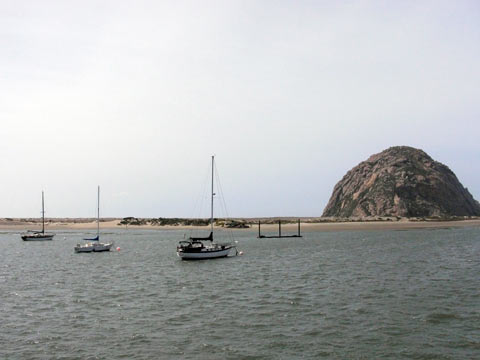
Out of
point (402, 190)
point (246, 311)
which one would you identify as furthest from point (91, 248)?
point (402, 190)

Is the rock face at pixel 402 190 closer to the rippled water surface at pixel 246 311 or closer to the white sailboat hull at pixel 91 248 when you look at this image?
the white sailboat hull at pixel 91 248

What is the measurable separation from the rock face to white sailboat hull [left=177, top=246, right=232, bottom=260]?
113 m

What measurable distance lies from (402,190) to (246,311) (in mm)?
149286

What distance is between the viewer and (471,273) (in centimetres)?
3866

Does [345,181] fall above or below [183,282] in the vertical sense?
above

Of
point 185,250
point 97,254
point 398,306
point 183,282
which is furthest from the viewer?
point 97,254

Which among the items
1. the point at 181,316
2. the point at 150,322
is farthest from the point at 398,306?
the point at 150,322

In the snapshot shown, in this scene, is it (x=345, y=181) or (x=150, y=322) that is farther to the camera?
(x=345, y=181)

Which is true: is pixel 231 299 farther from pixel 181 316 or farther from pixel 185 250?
pixel 185 250

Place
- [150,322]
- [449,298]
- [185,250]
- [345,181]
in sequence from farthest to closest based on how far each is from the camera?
[345,181] → [185,250] → [449,298] → [150,322]

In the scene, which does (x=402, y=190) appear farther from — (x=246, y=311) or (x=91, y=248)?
(x=246, y=311)

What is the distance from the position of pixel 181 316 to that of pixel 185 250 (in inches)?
1164

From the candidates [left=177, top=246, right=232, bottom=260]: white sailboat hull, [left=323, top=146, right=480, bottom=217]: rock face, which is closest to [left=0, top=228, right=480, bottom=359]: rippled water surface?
[left=177, top=246, right=232, bottom=260]: white sailboat hull

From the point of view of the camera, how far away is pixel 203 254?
55.3m
